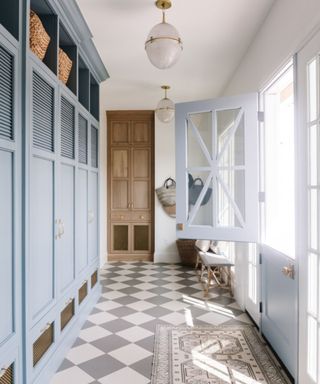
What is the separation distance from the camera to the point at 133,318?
372 centimetres

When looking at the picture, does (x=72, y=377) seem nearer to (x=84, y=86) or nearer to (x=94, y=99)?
(x=84, y=86)

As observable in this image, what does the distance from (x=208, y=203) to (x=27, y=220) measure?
6.22 ft

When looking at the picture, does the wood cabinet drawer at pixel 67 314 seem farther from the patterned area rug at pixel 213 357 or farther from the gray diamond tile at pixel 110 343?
the patterned area rug at pixel 213 357

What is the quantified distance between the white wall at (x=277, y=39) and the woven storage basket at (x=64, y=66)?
1.80 meters

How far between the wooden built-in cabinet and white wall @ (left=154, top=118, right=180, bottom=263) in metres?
0.16

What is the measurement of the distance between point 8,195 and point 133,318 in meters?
2.38

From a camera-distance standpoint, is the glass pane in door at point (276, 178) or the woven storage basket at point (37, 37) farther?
the glass pane in door at point (276, 178)

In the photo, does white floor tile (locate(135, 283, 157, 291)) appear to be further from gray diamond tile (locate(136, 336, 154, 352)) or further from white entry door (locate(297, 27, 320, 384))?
white entry door (locate(297, 27, 320, 384))

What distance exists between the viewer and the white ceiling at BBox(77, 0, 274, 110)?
288 cm

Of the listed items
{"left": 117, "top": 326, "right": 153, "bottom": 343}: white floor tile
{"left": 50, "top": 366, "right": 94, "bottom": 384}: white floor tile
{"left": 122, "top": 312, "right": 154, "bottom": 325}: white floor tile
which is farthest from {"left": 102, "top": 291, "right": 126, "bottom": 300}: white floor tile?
{"left": 50, "top": 366, "right": 94, "bottom": 384}: white floor tile

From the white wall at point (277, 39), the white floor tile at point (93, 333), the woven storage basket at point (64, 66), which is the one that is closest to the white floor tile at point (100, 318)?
the white floor tile at point (93, 333)

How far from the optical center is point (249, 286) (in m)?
3.75

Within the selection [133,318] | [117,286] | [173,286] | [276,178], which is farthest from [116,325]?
[276,178]

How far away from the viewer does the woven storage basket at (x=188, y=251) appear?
6402mm
